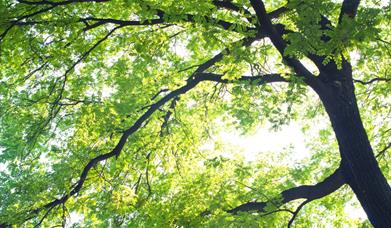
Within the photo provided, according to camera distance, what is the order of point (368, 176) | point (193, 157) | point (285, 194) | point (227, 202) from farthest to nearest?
point (193, 157) < point (227, 202) < point (285, 194) < point (368, 176)

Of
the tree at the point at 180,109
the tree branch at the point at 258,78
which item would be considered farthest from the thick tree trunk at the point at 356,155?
the tree branch at the point at 258,78

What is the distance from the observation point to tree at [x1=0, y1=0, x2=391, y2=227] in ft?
18.8

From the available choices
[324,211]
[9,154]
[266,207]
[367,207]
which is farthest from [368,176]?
[9,154]

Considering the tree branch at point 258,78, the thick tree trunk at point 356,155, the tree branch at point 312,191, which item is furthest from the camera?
the tree branch at point 258,78

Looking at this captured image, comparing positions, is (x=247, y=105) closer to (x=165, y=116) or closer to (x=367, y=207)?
(x=165, y=116)

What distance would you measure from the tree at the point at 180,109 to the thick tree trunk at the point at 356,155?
0.02 metres

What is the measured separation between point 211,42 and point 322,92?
1.90 metres

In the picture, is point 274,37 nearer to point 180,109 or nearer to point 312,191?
point 312,191

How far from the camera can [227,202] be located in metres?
7.18

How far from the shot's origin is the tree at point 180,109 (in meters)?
5.74

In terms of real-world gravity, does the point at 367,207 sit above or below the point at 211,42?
below

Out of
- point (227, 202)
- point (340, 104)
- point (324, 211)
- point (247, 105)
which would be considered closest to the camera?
point (340, 104)

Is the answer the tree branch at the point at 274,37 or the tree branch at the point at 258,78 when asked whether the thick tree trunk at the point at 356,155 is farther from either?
the tree branch at the point at 258,78

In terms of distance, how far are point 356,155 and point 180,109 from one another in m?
4.83
